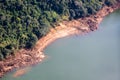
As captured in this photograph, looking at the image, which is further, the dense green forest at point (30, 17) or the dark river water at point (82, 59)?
the dense green forest at point (30, 17)

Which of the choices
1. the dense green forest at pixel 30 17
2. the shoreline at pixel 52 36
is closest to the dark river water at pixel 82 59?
the shoreline at pixel 52 36

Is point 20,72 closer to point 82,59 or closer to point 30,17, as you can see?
point 82,59

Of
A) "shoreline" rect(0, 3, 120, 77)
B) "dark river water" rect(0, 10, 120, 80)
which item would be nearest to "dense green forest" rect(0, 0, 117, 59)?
"shoreline" rect(0, 3, 120, 77)

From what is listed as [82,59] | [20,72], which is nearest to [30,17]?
[20,72]

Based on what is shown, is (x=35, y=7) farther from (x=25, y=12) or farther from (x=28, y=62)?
(x=28, y=62)

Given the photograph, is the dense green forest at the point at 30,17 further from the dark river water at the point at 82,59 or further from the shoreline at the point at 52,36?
the dark river water at the point at 82,59

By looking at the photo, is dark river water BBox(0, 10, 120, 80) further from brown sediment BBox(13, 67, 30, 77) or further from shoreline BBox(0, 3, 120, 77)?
shoreline BBox(0, 3, 120, 77)

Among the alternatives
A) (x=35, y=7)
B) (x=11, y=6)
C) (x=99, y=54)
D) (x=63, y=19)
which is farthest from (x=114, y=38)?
(x=11, y=6)
